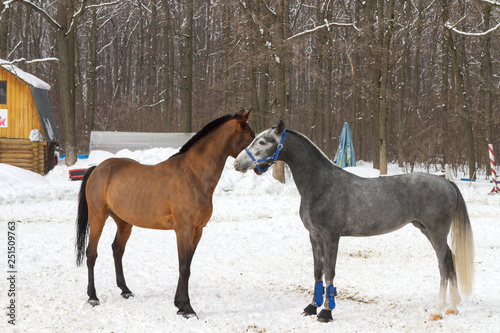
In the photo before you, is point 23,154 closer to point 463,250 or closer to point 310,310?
point 310,310

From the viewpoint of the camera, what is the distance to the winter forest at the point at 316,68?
1872 cm

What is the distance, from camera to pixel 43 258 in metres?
8.42

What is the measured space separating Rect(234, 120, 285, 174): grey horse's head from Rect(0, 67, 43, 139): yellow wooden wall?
18313 millimetres

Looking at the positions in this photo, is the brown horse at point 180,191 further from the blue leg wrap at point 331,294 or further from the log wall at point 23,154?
the log wall at point 23,154

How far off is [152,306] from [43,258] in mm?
3286

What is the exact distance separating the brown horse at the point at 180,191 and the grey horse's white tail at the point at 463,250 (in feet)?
8.31

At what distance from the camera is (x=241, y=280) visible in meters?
7.38

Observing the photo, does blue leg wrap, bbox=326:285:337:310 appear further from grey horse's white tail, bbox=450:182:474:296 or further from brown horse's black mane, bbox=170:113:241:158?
brown horse's black mane, bbox=170:113:241:158

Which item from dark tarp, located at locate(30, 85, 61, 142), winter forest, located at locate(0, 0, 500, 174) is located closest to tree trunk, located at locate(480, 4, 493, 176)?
winter forest, located at locate(0, 0, 500, 174)

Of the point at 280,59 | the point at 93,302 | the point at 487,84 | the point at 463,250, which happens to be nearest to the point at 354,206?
the point at 463,250

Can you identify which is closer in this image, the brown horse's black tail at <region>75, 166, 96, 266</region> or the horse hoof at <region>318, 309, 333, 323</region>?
the horse hoof at <region>318, 309, 333, 323</region>

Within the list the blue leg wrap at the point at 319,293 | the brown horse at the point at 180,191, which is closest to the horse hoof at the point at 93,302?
the brown horse at the point at 180,191

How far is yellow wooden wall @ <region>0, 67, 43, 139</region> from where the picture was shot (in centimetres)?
2148

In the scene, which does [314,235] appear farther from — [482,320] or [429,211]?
[482,320]
